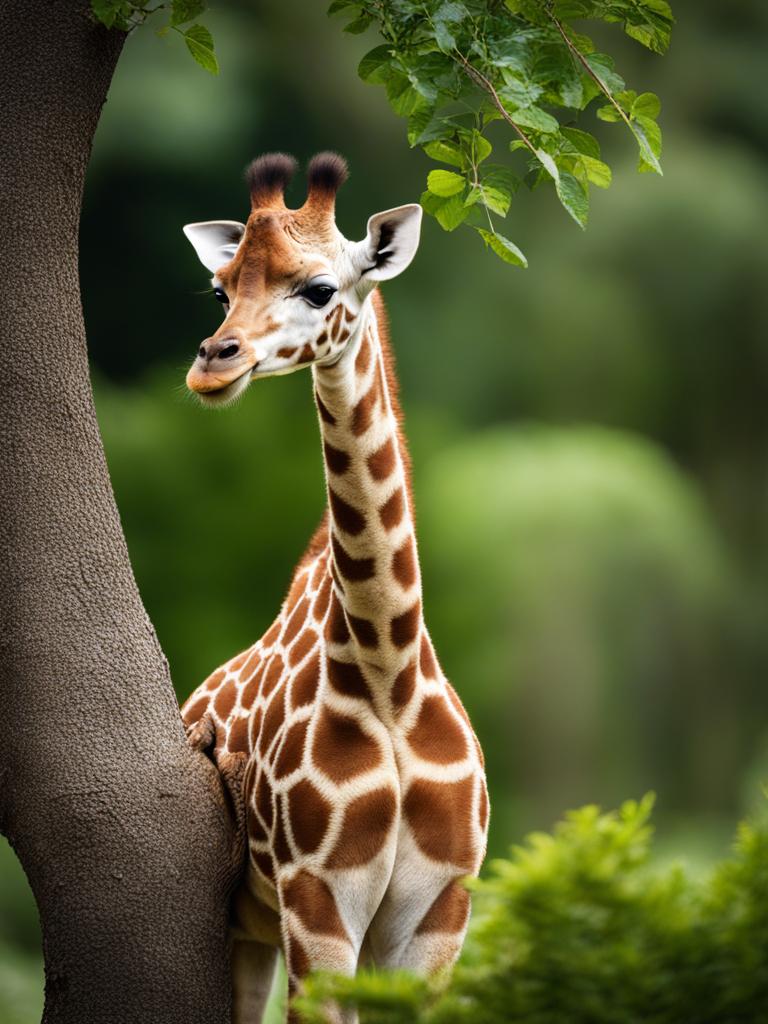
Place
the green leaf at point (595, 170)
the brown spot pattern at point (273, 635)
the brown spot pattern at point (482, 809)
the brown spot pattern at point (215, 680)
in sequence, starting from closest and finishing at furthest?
the green leaf at point (595, 170), the brown spot pattern at point (482, 809), the brown spot pattern at point (273, 635), the brown spot pattern at point (215, 680)

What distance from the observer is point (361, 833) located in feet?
7.50

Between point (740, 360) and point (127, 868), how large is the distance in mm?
8728

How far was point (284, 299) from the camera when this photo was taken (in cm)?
223

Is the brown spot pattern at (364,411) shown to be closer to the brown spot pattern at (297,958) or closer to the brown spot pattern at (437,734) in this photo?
the brown spot pattern at (437,734)

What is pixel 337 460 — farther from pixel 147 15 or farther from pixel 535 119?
pixel 147 15

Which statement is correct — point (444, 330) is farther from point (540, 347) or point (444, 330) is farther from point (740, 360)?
point (740, 360)

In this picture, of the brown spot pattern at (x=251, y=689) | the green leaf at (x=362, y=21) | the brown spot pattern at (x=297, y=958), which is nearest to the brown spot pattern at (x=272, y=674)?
the brown spot pattern at (x=251, y=689)

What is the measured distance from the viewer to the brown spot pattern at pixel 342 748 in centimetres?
232

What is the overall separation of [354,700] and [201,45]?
1.04m

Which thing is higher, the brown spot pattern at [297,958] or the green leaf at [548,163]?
the green leaf at [548,163]

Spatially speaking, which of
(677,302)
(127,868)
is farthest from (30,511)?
(677,302)

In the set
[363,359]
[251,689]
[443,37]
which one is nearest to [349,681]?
[251,689]

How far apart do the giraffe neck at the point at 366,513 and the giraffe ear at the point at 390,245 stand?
68 mm

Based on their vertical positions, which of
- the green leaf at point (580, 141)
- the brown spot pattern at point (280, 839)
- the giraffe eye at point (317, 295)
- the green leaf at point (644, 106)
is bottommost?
the brown spot pattern at point (280, 839)
